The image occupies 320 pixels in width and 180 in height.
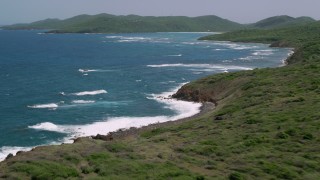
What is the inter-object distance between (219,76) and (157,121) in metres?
32.2

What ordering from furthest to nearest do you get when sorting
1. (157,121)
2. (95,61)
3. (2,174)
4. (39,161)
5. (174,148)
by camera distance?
(95,61), (157,121), (174,148), (39,161), (2,174)

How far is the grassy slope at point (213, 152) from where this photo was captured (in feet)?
108

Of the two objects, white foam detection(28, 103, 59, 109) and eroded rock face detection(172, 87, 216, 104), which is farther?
eroded rock face detection(172, 87, 216, 104)

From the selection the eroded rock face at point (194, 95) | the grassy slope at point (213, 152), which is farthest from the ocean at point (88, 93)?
the grassy slope at point (213, 152)

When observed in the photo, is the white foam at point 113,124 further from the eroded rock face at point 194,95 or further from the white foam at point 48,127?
the eroded rock face at point 194,95

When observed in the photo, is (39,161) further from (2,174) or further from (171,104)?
(171,104)

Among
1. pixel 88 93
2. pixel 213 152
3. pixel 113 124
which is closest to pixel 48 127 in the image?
pixel 113 124

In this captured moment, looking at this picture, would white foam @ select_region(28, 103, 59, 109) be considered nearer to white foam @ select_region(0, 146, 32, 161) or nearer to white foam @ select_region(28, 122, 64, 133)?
white foam @ select_region(28, 122, 64, 133)

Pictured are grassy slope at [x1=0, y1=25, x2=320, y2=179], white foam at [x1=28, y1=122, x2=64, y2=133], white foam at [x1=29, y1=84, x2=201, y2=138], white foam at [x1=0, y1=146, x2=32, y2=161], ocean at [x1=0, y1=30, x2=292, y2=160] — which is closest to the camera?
grassy slope at [x1=0, y1=25, x2=320, y2=179]

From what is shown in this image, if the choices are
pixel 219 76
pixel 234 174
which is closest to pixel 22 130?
pixel 234 174

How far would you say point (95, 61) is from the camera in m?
156

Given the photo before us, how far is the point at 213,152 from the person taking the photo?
39625 millimetres

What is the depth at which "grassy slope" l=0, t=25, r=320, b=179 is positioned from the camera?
3306cm

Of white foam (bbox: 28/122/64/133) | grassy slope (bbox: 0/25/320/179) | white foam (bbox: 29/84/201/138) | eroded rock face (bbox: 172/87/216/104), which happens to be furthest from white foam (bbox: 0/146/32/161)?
eroded rock face (bbox: 172/87/216/104)
